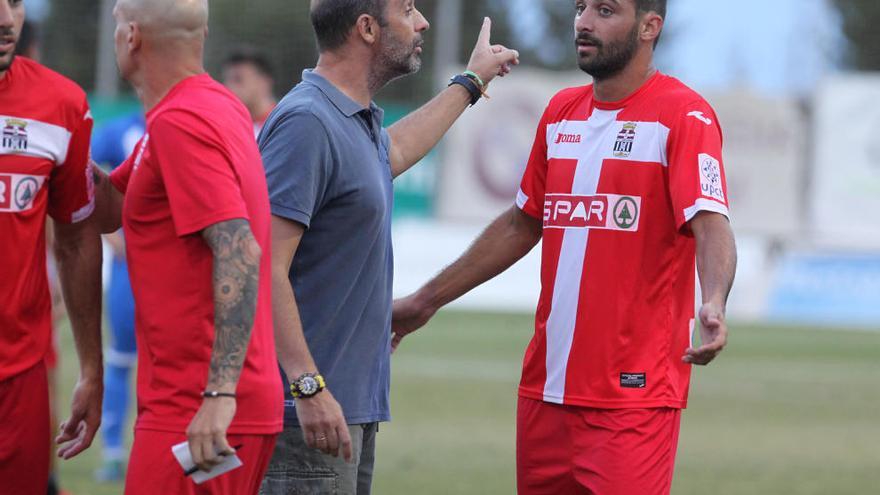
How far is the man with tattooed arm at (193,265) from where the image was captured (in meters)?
3.91

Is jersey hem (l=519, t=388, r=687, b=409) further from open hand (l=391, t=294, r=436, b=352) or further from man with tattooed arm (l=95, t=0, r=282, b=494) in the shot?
man with tattooed arm (l=95, t=0, r=282, b=494)

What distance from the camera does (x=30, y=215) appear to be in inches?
192

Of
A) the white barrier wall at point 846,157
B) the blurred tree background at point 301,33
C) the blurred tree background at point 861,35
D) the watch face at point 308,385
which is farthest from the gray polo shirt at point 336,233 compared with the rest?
the blurred tree background at point 861,35

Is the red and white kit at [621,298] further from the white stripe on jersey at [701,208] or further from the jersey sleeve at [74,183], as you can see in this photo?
the jersey sleeve at [74,183]

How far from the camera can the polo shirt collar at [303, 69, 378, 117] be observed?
474 cm

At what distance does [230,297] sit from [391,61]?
128 centimetres

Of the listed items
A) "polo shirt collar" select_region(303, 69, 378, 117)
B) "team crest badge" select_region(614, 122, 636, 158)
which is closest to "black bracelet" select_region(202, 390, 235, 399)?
"polo shirt collar" select_region(303, 69, 378, 117)

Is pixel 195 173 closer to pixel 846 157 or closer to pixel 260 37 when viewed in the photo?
pixel 846 157

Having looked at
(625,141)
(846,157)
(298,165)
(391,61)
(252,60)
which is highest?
(846,157)

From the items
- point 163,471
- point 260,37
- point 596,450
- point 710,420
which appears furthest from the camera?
point 260,37

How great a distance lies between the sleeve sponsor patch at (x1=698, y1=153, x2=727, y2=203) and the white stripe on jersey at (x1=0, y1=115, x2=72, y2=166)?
2.14m

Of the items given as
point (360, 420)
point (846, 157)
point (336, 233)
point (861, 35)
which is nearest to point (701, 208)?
point (336, 233)

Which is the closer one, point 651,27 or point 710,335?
point 710,335

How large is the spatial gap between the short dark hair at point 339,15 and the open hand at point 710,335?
142 cm
